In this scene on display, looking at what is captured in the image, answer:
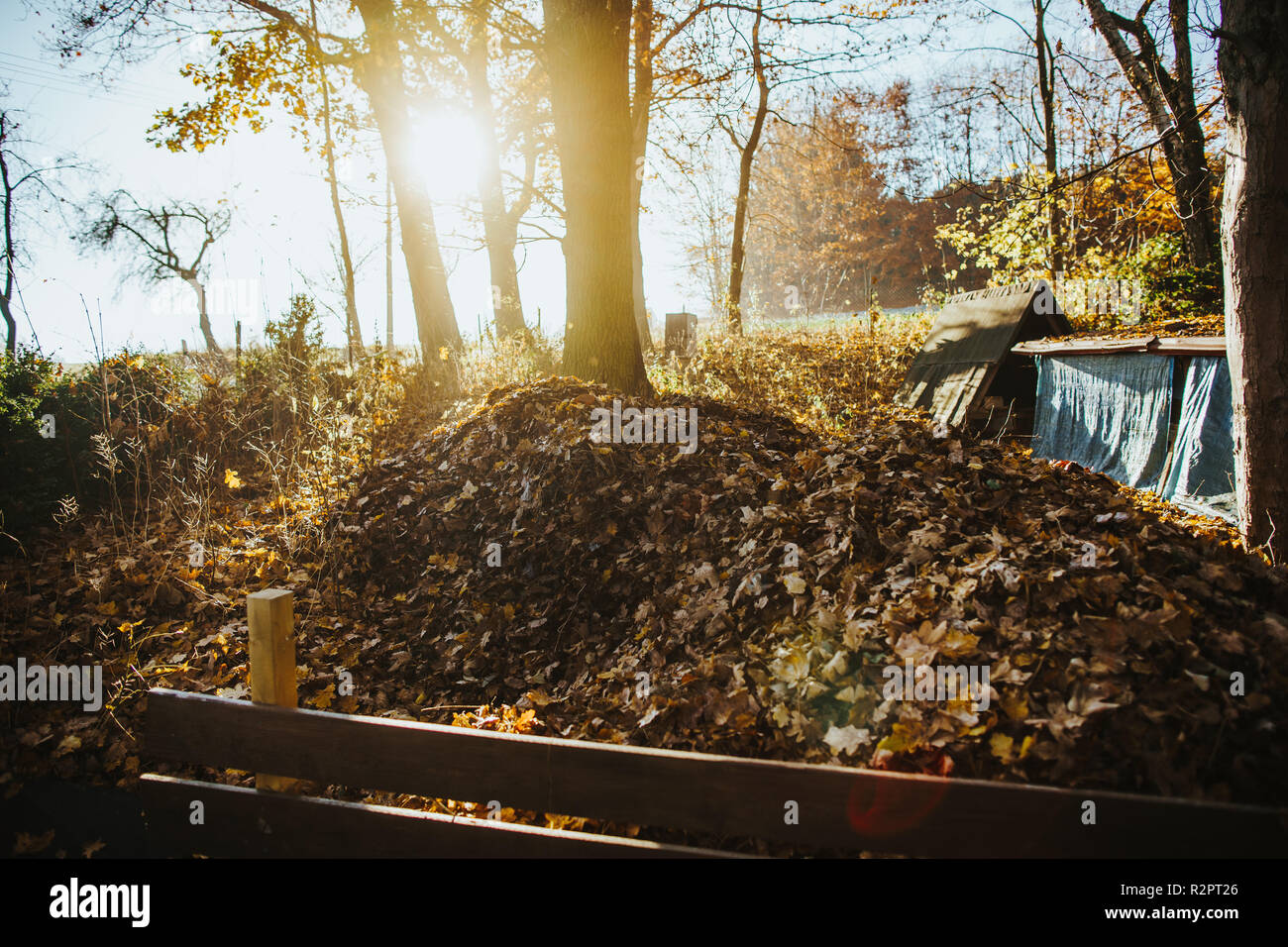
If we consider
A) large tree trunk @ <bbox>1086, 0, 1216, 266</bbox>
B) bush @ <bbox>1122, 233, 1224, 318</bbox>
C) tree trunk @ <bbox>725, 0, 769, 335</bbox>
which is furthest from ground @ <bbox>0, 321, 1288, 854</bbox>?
tree trunk @ <bbox>725, 0, 769, 335</bbox>

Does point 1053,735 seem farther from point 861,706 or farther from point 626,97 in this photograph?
point 626,97

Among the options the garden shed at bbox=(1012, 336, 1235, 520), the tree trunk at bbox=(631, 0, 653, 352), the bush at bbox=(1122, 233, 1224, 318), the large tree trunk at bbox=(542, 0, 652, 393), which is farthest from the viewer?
the tree trunk at bbox=(631, 0, 653, 352)

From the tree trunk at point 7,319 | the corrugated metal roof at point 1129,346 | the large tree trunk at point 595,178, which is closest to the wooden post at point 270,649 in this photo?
the large tree trunk at point 595,178

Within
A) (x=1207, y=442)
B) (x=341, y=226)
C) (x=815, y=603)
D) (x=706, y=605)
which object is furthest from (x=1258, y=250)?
(x=341, y=226)

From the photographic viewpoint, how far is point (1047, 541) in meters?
3.20

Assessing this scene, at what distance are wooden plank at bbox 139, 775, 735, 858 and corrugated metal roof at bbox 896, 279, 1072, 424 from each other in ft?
23.3

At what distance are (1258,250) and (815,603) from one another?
314 cm

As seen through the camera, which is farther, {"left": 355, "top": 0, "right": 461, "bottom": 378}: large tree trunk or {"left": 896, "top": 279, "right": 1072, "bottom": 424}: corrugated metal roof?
{"left": 355, "top": 0, "right": 461, "bottom": 378}: large tree trunk

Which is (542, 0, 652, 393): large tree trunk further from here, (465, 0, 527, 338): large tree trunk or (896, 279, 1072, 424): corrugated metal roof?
(465, 0, 527, 338): large tree trunk

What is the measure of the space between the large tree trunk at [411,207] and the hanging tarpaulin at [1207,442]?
30.3 ft

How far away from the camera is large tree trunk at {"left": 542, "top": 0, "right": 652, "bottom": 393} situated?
675cm

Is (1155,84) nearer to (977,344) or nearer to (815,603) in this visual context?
(977,344)
